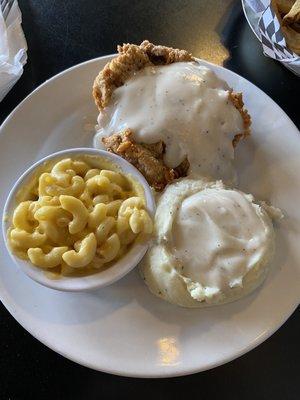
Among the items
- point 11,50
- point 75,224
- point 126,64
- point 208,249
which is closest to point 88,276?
point 75,224

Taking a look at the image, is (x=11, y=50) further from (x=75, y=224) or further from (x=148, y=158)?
(x=75, y=224)

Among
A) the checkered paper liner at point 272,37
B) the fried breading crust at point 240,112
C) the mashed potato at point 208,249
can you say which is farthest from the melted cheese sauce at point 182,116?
the checkered paper liner at point 272,37

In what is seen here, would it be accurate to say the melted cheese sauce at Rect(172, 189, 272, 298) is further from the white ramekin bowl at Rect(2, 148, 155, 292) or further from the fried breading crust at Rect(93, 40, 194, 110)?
the fried breading crust at Rect(93, 40, 194, 110)

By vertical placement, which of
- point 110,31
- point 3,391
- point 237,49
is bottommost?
point 3,391

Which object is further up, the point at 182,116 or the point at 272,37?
the point at 272,37

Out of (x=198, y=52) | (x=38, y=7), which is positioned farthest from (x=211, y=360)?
(x=38, y=7)

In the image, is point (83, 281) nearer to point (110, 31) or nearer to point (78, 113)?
point (78, 113)

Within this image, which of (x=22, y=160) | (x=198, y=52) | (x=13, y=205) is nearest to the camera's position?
(x=13, y=205)

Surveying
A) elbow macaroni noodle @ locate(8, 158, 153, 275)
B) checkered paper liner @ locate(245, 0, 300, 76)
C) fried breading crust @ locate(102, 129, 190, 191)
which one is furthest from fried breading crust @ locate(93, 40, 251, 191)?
checkered paper liner @ locate(245, 0, 300, 76)
